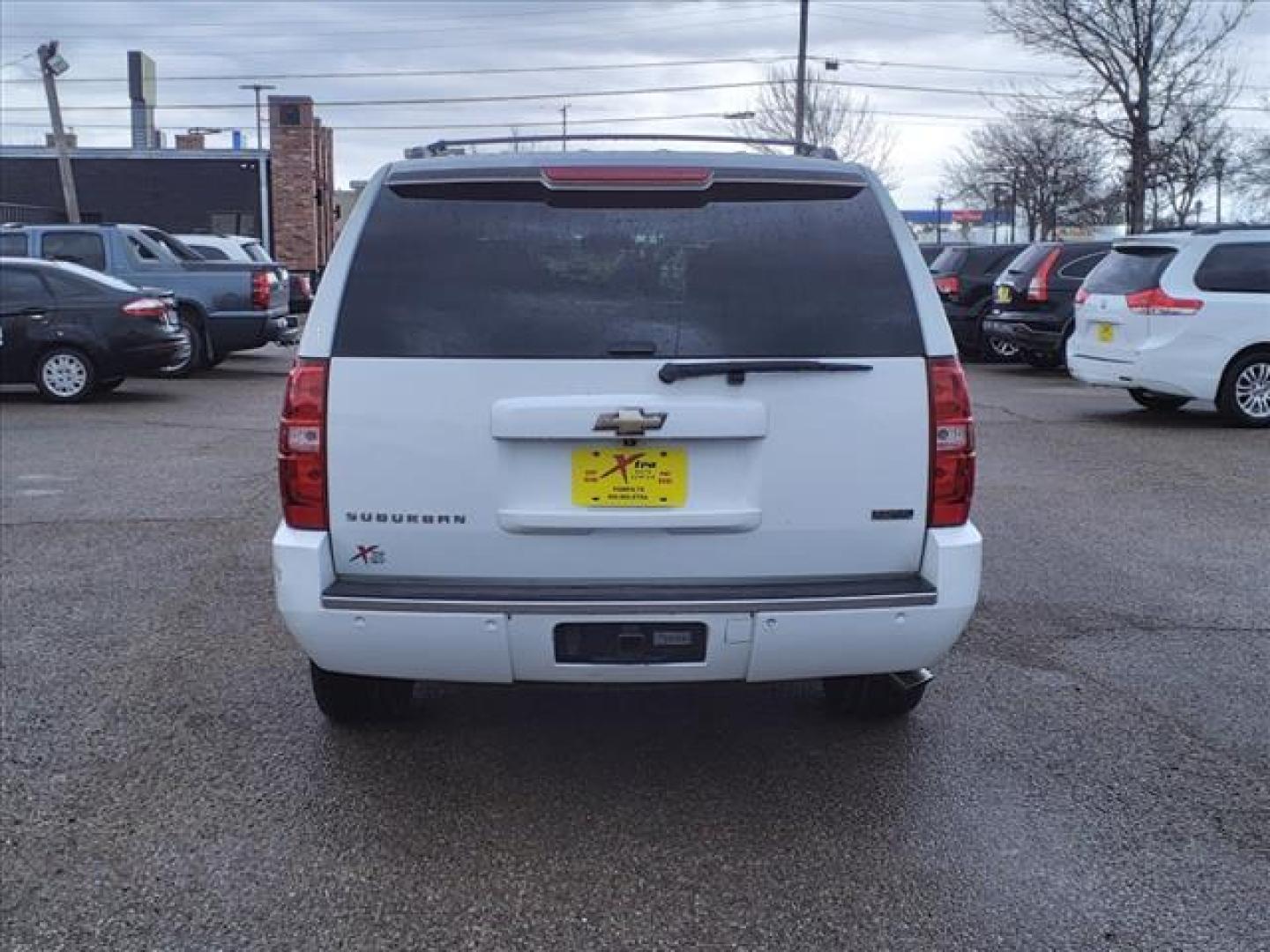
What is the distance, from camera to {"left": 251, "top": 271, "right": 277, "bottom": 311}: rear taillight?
17797mm

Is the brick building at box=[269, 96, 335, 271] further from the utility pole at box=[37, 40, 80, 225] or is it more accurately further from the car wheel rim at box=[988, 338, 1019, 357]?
the car wheel rim at box=[988, 338, 1019, 357]

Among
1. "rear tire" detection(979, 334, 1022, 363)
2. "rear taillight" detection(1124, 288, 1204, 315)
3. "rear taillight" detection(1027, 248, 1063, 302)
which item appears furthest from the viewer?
"rear tire" detection(979, 334, 1022, 363)

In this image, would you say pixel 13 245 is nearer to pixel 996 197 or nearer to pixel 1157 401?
pixel 1157 401

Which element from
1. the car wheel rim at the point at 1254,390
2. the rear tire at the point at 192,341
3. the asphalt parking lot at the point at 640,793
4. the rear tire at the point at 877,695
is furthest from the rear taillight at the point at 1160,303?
the rear tire at the point at 192,341

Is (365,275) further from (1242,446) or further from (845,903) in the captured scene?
(1242,446)

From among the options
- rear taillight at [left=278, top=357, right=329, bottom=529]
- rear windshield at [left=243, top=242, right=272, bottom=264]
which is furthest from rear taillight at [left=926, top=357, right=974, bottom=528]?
rear windshield at [left=243, top=242, right=272, bottom=264]

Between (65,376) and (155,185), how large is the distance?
3207cm

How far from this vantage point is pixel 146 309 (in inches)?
582

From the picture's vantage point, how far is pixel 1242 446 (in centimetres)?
1173

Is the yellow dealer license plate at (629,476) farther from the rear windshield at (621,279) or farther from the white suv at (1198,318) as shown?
the white suv at (1198,318)

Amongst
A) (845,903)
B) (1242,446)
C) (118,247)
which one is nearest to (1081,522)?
(1242,446)

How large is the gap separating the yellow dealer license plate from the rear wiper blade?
21 centimetres

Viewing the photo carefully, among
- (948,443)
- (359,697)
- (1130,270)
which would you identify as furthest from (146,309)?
(948,443)

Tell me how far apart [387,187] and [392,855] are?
6.27ft
